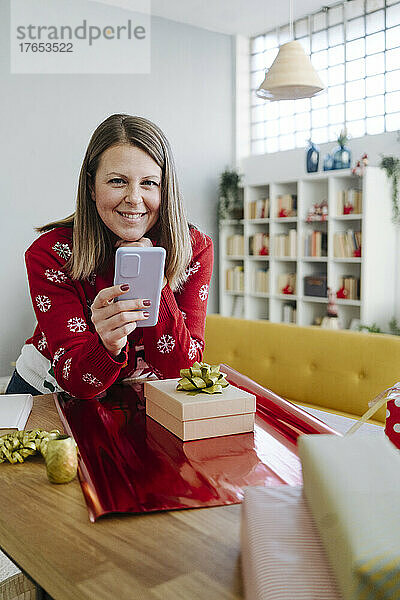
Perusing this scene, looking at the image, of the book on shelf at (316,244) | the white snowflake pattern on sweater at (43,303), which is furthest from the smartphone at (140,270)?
the book on shelf at (316,244)

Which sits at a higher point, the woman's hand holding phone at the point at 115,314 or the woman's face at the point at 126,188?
the woman's face at the point at 126,188

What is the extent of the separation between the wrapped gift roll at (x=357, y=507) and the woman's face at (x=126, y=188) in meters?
0.92

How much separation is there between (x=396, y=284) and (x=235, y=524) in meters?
4.75

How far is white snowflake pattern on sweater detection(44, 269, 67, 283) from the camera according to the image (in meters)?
1.47

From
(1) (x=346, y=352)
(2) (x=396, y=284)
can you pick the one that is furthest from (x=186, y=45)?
(1) (x=346, y=352)

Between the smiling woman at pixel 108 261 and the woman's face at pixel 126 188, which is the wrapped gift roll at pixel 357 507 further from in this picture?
the woman's face at pixel 126 188

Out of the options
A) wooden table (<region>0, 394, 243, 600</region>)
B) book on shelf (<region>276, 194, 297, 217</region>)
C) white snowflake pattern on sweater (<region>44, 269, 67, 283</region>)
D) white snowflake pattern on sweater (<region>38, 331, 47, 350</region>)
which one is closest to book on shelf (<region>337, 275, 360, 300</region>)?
book on shelf (<region>276, 194, 297, 217</region>)

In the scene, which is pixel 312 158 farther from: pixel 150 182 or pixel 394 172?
pixel 150 182

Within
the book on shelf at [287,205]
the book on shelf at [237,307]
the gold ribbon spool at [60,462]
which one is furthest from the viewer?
the book on shelf at [237,307]

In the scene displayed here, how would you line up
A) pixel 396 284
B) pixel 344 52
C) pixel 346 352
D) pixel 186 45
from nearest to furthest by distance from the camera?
pixel 346 352, pixel 396 284, pixel 344 52, pixel 186 45

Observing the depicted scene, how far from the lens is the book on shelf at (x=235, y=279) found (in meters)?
6.17

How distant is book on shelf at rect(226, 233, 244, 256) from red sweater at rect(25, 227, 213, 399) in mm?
4397

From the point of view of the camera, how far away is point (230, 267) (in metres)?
6.36

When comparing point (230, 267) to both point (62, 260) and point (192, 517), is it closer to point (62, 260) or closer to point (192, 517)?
point (62, 260)
